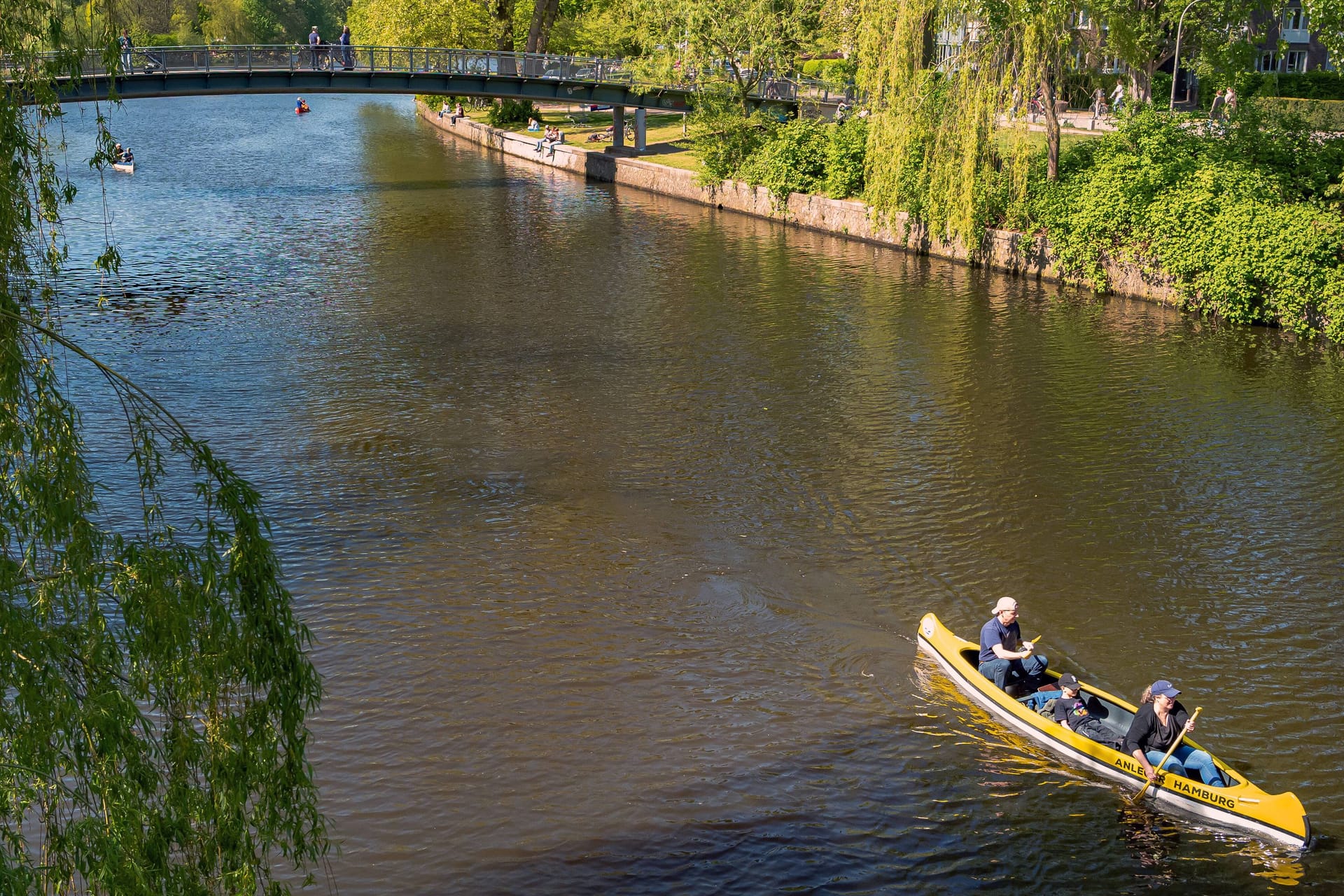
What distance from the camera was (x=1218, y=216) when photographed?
87.6ft

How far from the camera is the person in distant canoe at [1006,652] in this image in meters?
13.4

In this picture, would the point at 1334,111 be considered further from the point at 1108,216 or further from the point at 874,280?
the point at 874,280

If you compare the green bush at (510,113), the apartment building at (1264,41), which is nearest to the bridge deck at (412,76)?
the apartment building at (1264,41)

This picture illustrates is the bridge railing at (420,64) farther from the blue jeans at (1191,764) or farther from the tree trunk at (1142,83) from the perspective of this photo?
the blue jeans at (1191,764)

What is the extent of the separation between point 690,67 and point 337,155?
18.8 metres

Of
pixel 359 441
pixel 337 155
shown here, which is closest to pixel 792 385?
pixel 359 441

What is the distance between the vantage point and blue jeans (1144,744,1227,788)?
1159 centimetres

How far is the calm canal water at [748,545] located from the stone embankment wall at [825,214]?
0.75 meters

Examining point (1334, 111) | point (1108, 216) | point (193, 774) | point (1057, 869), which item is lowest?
point (1057, 869)

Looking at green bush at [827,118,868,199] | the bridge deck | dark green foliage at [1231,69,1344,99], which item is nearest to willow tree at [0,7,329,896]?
green bush at [827,118,868,199]

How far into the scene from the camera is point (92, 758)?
6.69 metres

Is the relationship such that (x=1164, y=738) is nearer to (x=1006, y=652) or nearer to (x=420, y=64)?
(x=1006, y=652)

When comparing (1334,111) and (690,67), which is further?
(690,67)

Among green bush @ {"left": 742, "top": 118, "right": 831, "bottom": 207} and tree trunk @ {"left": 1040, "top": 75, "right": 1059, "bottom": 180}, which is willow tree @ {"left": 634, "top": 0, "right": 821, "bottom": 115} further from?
tree trunk @ {"left": 1040, "top": 75, "right": 1059, "bottom": 180}
